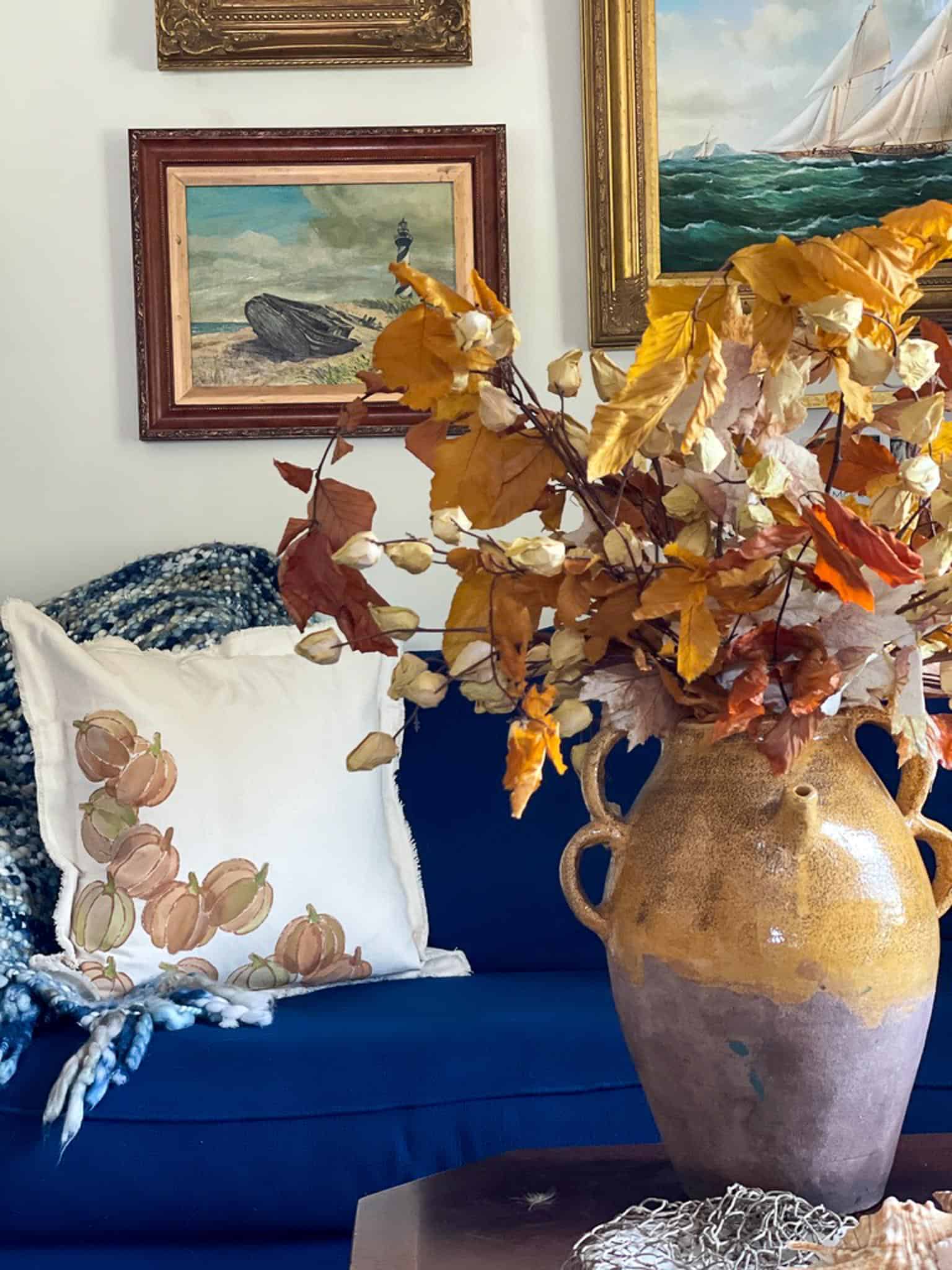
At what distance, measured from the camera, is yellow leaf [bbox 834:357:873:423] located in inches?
31.2

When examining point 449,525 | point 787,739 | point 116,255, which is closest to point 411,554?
point 449,525

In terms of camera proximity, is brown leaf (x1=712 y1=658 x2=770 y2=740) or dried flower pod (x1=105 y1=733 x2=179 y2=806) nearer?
brown leaf (x1=712 y1=658 x2=770 y2=740)

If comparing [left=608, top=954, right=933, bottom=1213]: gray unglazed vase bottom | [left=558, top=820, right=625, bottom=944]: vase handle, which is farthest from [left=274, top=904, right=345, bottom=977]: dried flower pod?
[left=608, top=954, right=933, bottom=1213]: gray unglazed vase bottom

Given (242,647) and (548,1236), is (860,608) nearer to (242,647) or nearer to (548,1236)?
(548,1236)

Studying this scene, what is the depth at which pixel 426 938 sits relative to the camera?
1954mm

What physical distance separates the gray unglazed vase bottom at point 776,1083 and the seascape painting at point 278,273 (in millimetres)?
1725

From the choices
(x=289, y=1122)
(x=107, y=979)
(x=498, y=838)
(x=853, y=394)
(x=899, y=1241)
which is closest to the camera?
(x=899, y=1241)

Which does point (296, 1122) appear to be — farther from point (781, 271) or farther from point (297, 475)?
point (781, 271)

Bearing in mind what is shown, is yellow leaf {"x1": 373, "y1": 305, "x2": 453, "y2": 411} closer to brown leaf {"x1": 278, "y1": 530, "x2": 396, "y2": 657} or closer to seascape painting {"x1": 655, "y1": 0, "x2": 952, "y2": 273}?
brown leaf {"x1": 278, "y1": 530, "x2": 396, "y2": 657}

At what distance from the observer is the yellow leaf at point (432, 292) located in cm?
80

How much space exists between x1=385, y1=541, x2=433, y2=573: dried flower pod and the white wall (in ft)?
5.23

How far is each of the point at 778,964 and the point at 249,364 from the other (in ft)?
5.92

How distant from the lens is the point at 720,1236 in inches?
32.3

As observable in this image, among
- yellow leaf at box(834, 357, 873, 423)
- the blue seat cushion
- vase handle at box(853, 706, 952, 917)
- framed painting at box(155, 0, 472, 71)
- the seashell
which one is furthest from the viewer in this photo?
framed painting at box(155, 0, 472, 71)
